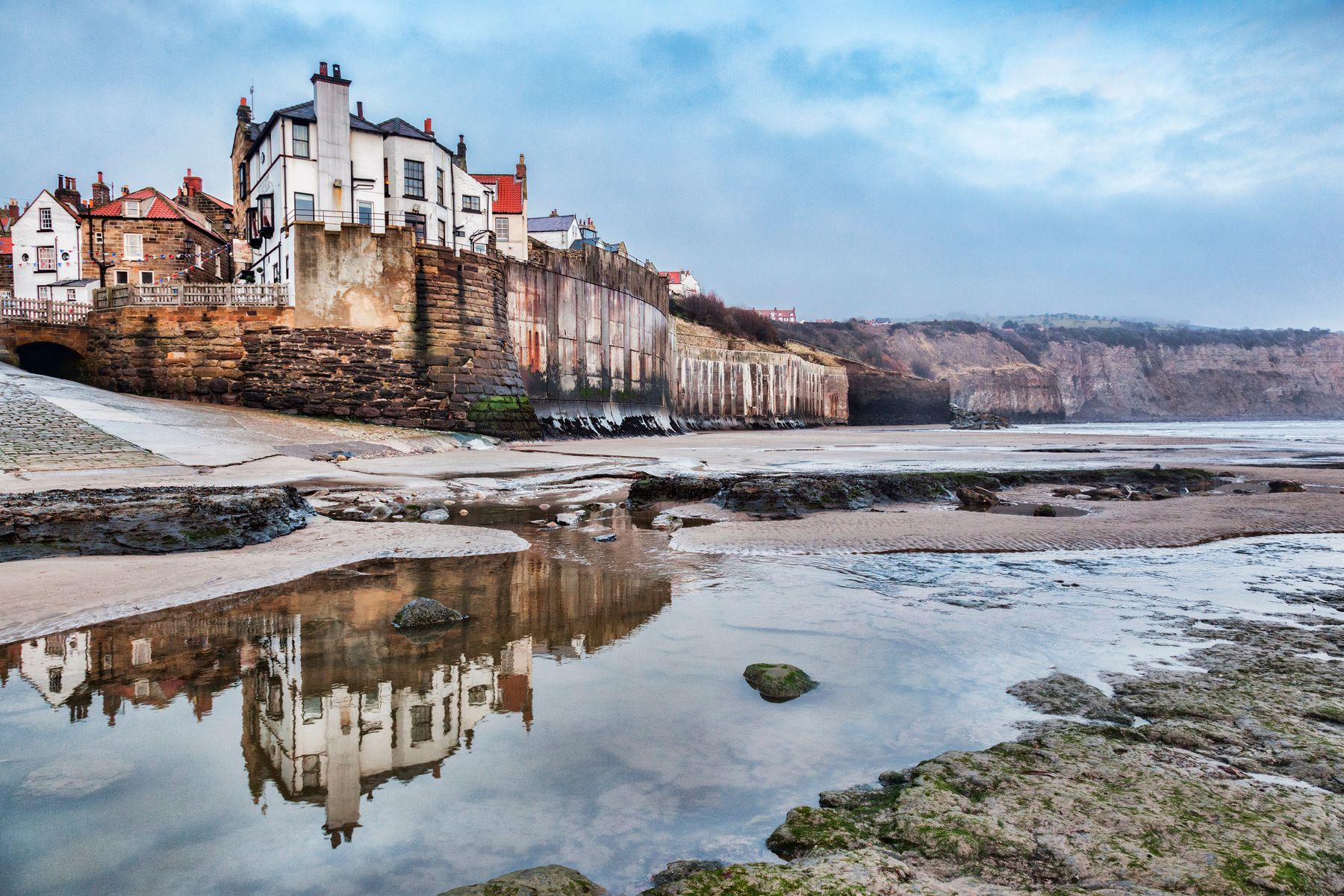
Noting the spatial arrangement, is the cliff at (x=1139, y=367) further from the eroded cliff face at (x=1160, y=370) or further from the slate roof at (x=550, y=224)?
the slate roof at (x=550, y=224)

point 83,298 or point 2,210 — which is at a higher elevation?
point 2,210

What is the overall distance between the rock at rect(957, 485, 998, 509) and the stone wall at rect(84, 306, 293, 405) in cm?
1638

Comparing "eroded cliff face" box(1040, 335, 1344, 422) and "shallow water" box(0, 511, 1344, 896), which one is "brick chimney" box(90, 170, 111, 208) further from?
"eroded cliff face" box(1040, 335, 1344, 422)

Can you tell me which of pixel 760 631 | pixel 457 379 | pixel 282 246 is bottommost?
pixel 760 631

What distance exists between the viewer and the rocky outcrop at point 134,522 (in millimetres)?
5035

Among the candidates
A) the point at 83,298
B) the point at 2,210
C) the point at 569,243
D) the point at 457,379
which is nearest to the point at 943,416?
the point at 569,243

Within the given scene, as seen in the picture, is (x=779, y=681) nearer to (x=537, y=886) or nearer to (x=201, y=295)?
(x=537, y=886)

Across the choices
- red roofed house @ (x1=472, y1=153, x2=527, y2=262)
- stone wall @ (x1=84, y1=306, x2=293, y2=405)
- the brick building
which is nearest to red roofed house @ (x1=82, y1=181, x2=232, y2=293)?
the brick building

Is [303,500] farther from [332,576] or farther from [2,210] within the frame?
[2,210]

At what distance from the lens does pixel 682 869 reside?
1.73 m

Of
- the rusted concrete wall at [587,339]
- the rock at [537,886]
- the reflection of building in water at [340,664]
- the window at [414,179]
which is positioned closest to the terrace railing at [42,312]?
the rusted concrete wall at [587,339]

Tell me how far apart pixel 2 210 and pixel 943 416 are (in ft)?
209

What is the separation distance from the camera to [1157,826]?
1750 mm

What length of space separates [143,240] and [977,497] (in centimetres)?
3823
